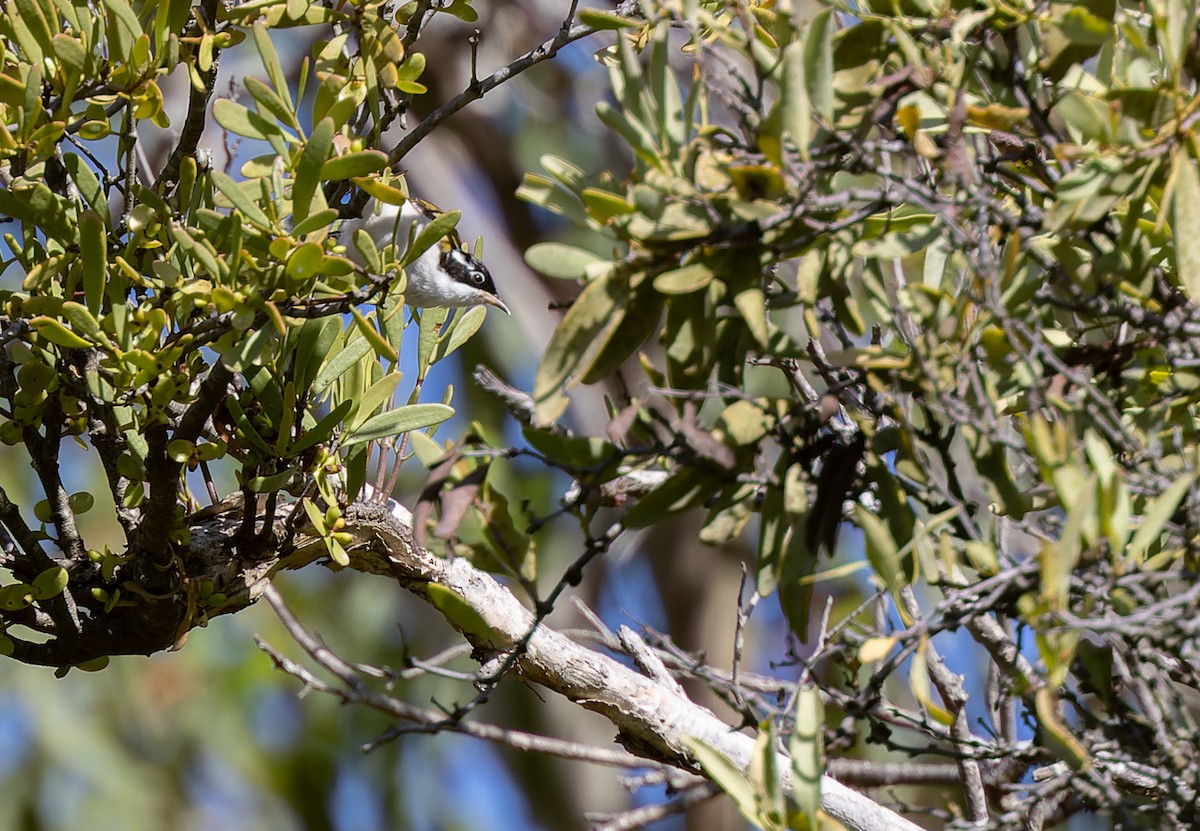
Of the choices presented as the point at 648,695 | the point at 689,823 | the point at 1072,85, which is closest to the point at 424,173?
the point at 689,823

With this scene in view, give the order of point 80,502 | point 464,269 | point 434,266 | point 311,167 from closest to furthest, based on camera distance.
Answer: point 311,167 < point 80,502 < point 434,266 < point 464,269

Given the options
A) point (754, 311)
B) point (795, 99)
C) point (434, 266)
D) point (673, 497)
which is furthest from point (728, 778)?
point (434, 266)

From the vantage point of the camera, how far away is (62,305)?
40.6 inches

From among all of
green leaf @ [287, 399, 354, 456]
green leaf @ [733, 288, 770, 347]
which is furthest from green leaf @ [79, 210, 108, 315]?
green leaf @ [733, 288, 770, 347]

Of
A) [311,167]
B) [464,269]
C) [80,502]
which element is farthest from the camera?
[464,269]

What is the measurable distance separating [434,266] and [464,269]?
15 centimetres

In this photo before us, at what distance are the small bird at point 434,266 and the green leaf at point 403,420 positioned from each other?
1.98 feet

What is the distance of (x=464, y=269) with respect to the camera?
7.89ft

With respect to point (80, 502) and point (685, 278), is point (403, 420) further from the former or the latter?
point (685, 278)

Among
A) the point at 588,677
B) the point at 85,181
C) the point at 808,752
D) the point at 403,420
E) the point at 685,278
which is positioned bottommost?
the point at 808,752

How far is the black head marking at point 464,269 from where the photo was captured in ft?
7.77

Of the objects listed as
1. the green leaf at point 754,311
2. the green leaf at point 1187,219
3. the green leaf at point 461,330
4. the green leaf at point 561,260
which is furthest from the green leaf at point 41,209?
the green leaf at point 1187,219

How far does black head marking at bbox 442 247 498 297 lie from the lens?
93.3 inches

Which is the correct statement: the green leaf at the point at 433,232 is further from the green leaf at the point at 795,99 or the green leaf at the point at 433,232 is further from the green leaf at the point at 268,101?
the green leaf at the point at 795,99
